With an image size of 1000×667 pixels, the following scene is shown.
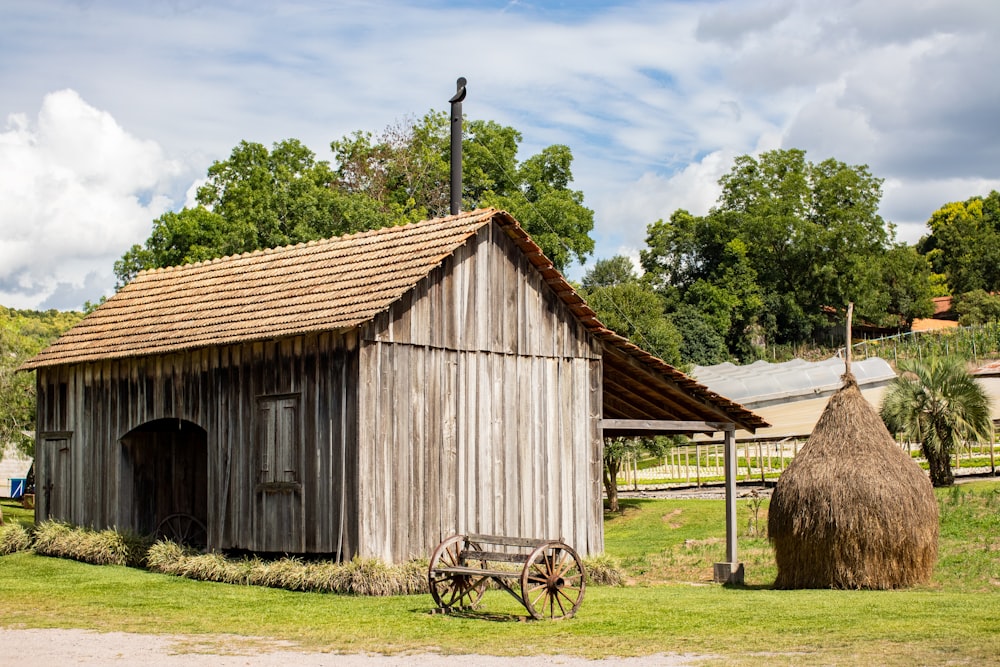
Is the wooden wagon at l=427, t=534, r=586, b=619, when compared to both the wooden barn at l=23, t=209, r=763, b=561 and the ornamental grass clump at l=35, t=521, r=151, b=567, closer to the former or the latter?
the wooden barn at l=23, t=209, r=763, b=561

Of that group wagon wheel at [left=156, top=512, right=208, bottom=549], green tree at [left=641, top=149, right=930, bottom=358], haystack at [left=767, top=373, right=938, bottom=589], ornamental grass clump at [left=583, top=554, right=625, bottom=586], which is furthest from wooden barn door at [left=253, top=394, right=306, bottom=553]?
green tree at [left=641, top=149, right=930, bottom=358]

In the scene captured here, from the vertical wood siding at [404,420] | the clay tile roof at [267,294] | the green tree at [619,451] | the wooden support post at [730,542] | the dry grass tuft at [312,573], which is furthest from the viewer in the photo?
the green tree at [619,451]

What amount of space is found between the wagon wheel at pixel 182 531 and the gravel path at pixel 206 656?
937 cm

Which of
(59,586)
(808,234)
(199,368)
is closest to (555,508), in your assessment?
(199,368)

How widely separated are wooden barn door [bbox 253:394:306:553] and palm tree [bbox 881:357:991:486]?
1794 cm

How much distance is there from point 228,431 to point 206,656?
346 inches

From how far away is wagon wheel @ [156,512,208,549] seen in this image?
877 inches

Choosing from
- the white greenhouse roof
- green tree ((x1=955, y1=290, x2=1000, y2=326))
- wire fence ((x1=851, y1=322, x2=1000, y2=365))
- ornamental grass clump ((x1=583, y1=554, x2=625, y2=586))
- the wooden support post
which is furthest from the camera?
green tree ((x1=955, y1=290, x2=1000, y2=326))

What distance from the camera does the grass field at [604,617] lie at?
39.3 feet

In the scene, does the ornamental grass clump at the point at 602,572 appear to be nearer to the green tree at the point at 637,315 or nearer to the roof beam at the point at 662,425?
the roof beam at the point at 662,425

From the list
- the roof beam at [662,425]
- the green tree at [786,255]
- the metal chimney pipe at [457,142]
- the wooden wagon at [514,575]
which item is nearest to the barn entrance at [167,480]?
the metal chimney pipe at [457,142]

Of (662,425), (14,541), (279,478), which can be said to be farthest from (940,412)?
(14,541)

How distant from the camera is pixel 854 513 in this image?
1873 centimetres

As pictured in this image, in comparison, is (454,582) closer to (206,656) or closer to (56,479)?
(206,656)
